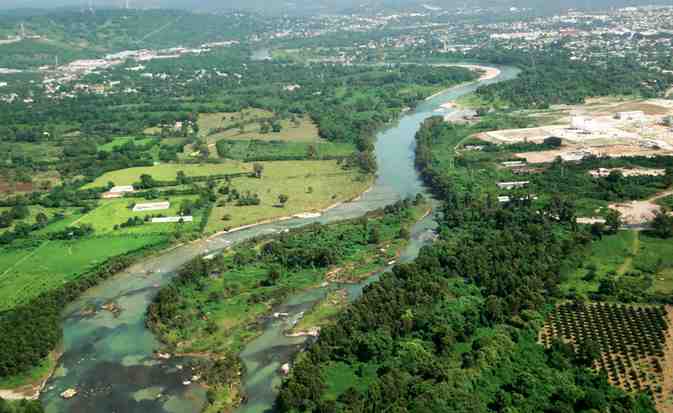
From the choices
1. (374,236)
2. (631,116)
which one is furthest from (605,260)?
(631,116)

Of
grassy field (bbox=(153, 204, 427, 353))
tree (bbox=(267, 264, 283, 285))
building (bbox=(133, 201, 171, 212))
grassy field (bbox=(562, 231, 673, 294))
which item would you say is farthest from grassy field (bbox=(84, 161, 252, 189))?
grassy field (bbox=(562, 231, 673, 294))

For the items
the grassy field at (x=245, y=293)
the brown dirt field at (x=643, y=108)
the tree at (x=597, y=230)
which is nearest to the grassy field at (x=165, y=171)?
the grassy field at (x=245, y=293)

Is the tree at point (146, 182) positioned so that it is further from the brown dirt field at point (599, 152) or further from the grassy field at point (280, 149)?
the brown dirt field at point (599, 152)

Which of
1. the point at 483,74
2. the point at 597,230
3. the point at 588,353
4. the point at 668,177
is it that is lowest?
the point at 588,353

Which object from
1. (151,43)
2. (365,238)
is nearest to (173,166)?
(365,238)

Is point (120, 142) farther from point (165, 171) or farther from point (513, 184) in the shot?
point (513, 184)
